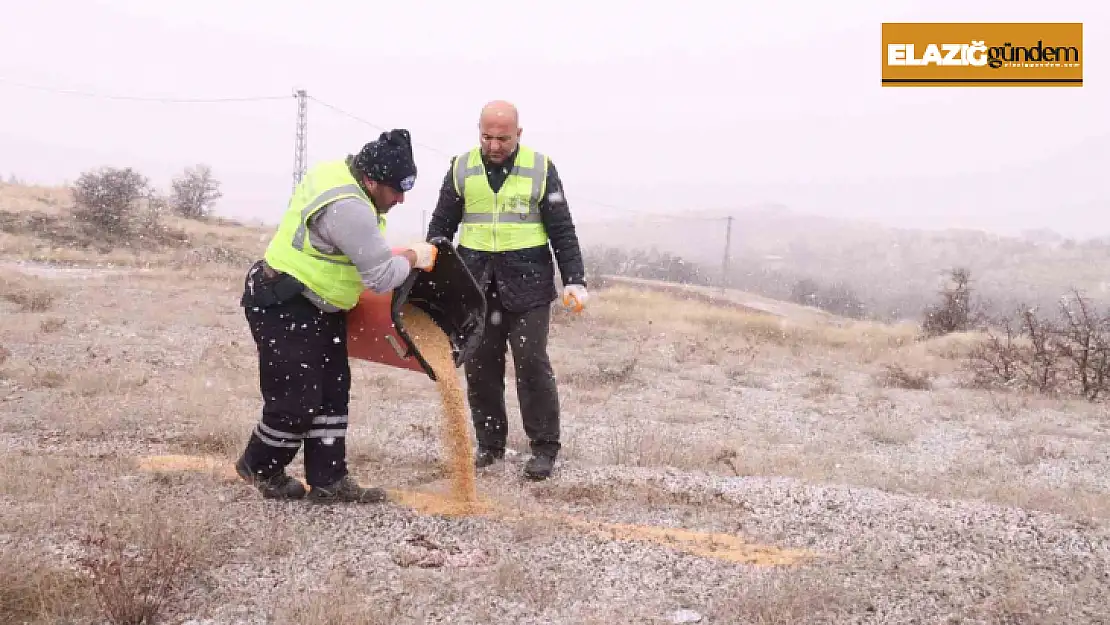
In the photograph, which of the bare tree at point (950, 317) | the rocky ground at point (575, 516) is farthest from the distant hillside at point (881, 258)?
the rocky ground at point (575, 516)

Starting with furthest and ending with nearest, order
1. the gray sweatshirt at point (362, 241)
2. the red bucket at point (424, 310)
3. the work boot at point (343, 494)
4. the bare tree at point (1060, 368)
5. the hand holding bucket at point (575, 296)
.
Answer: the bare tree at point (1060, 368) → the hand holding bucket at point (575, 296) → the work boot at point (343, 494) → the red bucket at point (424, 310) → the gray sweatshirt at point (362, 241)

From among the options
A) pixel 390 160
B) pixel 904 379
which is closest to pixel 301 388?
pixel 390 160

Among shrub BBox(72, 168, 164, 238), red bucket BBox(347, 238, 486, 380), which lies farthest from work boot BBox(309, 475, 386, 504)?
shrub BBox(72, 168, 164, 238)

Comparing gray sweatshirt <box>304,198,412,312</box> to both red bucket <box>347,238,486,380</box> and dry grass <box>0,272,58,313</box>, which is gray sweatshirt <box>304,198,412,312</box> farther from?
dry grass <box>0,272,58,313</box>

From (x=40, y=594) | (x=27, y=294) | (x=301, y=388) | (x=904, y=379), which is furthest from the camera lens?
(x=27, y=294)

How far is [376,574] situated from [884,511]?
7.45 ft

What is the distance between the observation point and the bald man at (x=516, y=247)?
420 centimetres

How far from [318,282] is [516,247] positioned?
47.4 inches

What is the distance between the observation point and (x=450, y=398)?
3.55 metres

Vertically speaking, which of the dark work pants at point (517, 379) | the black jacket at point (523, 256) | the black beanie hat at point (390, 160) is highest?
the black beanie hat at point (390, 160)

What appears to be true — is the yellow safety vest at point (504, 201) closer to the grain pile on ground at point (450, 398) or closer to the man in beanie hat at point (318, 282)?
the grain pile on ground at point (450, 398)

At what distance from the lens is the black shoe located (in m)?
4.25

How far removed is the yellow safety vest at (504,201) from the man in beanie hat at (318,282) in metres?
0.80

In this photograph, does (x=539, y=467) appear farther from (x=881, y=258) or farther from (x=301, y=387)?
(x=881, y=258)
